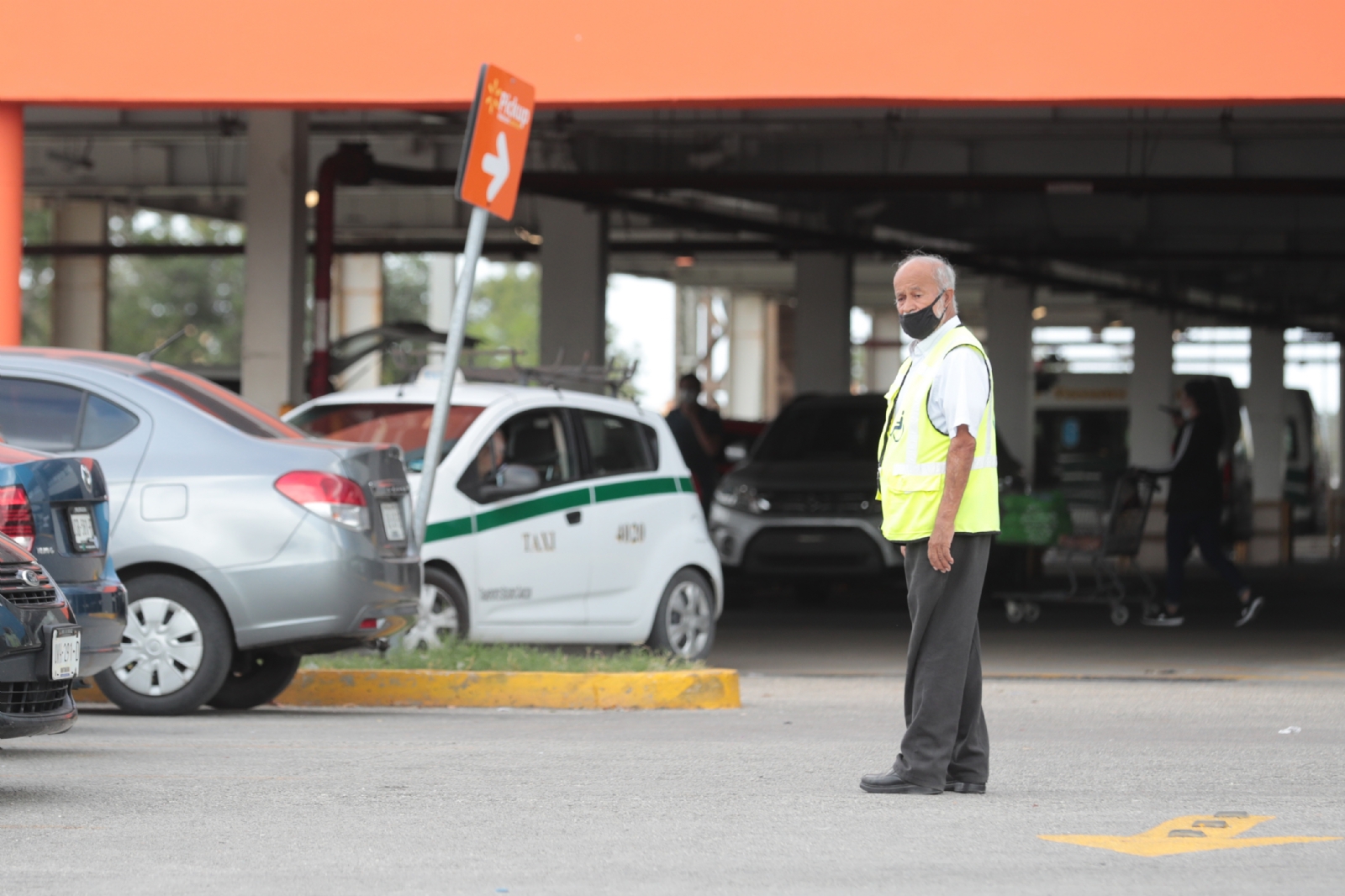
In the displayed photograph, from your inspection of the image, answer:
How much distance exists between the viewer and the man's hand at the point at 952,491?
6.06 m

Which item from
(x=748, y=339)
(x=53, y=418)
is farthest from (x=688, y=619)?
(x=748, y=339)

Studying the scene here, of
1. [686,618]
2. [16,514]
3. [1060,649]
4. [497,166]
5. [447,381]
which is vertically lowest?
[1060,649]

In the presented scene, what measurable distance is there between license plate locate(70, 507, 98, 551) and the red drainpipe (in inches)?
447

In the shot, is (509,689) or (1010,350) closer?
(509,689)

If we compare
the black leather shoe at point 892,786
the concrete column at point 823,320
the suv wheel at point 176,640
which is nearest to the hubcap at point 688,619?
the suv wheel at point 176,640

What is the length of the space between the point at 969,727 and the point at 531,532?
4.65 metres

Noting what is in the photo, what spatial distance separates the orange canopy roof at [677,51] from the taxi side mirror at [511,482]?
2.71 metres

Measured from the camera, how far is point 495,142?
33.4 feet

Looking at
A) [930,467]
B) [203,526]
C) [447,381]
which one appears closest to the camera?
[930,467]

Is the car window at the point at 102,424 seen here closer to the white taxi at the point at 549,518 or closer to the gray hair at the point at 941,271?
the white taxi at the point at 549,518

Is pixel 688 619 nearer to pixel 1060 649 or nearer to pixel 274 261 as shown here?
pixel 1060 649

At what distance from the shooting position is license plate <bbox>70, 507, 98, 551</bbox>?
6.99 m

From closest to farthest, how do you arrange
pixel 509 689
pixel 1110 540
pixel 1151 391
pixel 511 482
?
pixel 509 689 → pixel 511 482 → pixel 1110 540 → pixel 1151 391

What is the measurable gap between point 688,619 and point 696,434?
5212 millimetres
